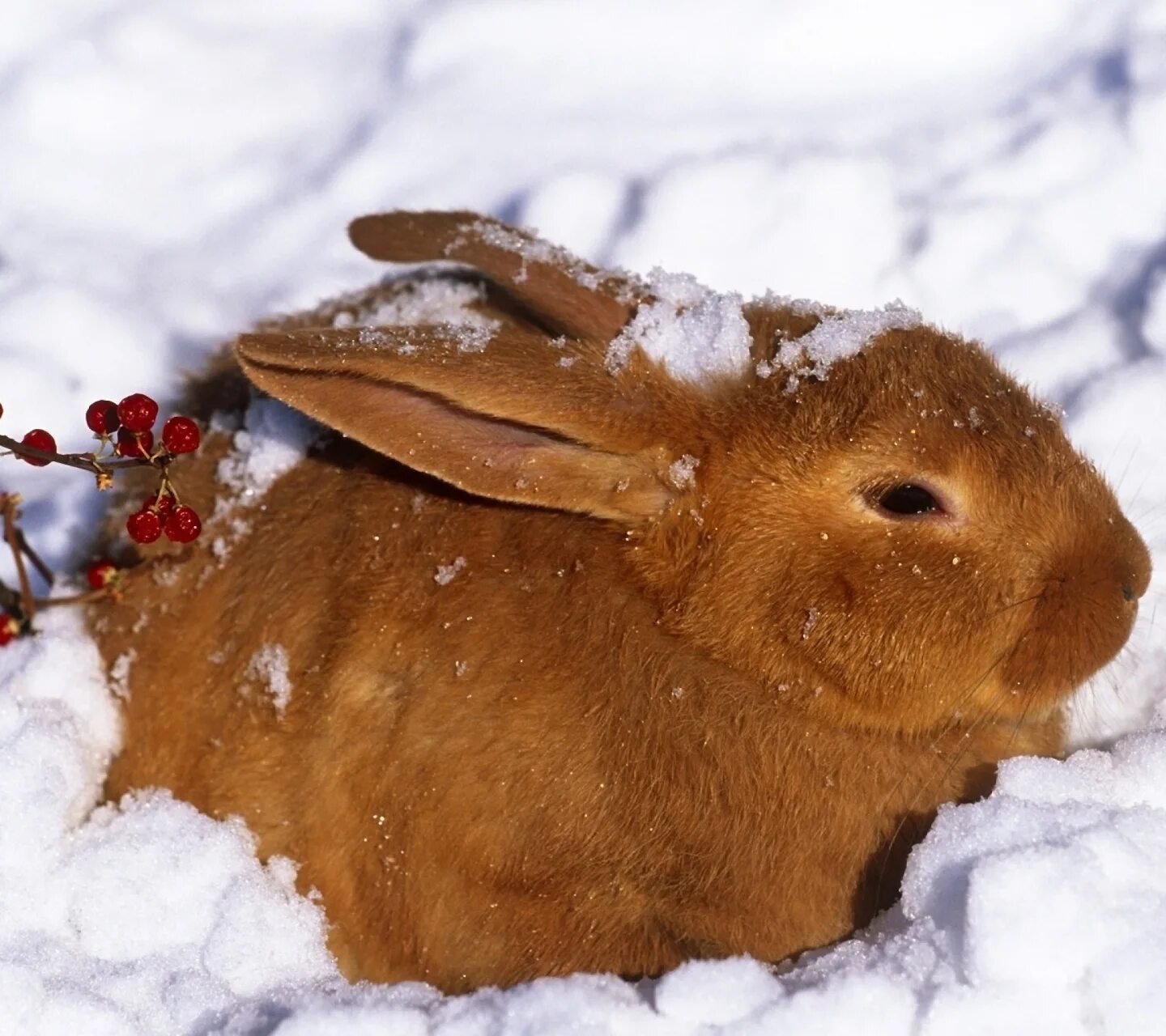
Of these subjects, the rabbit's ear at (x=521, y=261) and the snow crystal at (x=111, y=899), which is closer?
the snow crystal at (x=111, y=899)

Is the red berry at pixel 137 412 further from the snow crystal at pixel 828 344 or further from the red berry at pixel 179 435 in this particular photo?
the snow crystal at pixel 828 344

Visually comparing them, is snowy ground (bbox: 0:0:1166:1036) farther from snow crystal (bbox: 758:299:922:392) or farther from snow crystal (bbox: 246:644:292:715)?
snow crystal (bbox: 758:299:922:392)

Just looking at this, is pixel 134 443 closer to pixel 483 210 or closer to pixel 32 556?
pixel 32 556

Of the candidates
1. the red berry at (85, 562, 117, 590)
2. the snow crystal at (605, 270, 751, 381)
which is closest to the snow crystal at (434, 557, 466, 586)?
the snow crystal at (605, 270, 751, 381)

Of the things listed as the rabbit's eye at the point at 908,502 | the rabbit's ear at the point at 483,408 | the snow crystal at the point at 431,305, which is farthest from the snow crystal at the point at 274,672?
the rabbit's eye at the point at 908,502

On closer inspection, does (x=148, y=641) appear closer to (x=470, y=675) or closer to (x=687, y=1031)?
(x=470, y=675)

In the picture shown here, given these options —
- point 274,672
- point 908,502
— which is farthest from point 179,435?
point 908,502
